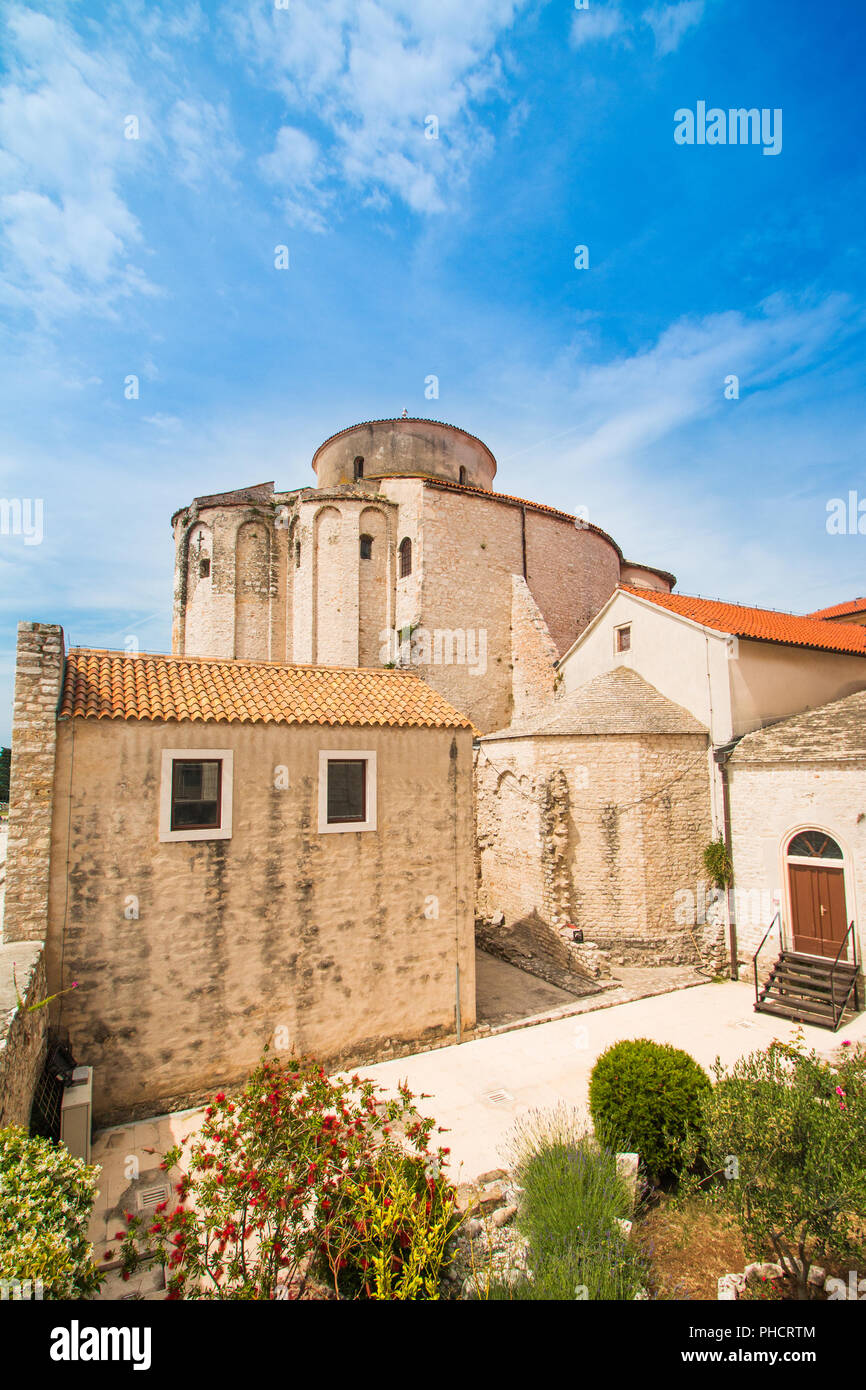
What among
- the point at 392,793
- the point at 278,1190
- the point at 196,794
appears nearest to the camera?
the point at 278,1190

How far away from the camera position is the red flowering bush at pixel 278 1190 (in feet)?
15.3

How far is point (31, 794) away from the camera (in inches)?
320

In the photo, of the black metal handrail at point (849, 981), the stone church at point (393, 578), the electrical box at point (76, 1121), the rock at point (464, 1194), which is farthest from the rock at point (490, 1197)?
the stone church at point (393, 578)

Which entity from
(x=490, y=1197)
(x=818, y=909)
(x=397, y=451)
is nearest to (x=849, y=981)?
(x=818, y=909)

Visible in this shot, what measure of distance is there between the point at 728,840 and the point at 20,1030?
15.2m

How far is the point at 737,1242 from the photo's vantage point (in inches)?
252

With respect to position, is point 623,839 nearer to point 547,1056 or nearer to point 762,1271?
point 547,1056

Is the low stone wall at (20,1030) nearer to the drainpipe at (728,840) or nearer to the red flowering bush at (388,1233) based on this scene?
the red flowering bush at (388,1233)

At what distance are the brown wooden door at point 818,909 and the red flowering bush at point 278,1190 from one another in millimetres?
11536

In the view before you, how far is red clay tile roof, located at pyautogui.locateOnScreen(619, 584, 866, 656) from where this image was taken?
57.2ft

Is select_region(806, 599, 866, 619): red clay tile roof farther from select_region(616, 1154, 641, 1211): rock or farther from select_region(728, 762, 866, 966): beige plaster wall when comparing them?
select_region(616, 1154, 641, 1211): rock
